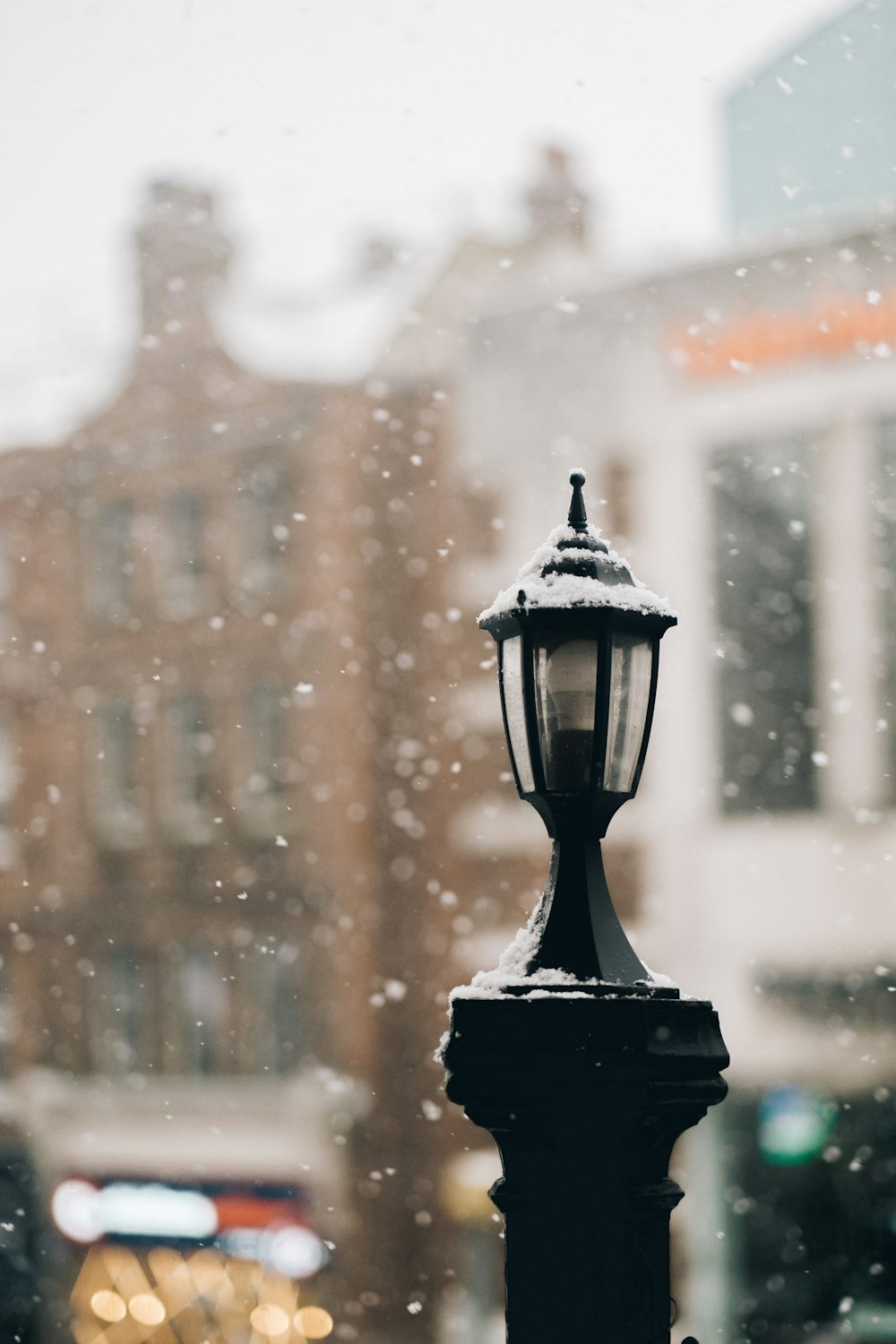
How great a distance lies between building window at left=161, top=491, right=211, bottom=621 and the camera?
2069cm

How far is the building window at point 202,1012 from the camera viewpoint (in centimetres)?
1986

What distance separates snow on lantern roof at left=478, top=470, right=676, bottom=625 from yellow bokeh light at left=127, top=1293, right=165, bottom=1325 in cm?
1832

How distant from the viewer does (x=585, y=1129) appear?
2682mm

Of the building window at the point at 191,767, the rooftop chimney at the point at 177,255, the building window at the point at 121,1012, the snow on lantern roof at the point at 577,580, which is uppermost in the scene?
the rooftop chimney at the point at 177,255

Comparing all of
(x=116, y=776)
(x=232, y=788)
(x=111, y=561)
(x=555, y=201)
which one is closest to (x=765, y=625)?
(x=555, y=201)

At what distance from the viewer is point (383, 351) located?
19953 mm

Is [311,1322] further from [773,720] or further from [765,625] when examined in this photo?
[765,625]

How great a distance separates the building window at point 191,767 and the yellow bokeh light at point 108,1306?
5848mm

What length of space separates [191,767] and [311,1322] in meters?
7.11

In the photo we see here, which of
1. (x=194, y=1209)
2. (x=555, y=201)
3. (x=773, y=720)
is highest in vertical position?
(x=555, y=201)

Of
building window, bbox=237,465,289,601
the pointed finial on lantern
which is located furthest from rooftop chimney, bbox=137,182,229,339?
the pointed finial on lantern

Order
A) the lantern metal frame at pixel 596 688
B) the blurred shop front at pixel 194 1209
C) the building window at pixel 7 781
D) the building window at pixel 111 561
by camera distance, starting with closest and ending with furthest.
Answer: the lantern metal frame at pixel 596 688, the blurred shop front at pixel 194 1209, the building window at pixel 111 561, the building window at pixel 7 781

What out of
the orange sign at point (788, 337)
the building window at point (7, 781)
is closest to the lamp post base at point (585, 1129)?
the orange sign at point (788, 337)

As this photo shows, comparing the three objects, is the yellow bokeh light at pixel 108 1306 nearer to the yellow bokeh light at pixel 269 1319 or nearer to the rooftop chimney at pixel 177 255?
the yellow bokeh light at pixel 269 1319
